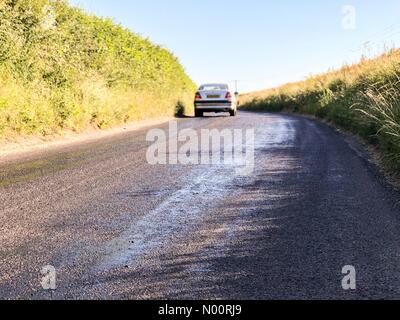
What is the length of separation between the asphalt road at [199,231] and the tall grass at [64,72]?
3982 mm

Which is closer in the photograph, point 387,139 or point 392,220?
point 392,220

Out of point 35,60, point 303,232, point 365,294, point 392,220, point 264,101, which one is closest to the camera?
point 365,294

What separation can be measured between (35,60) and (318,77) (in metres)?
20.0

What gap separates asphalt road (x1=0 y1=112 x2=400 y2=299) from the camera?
9.44 feet

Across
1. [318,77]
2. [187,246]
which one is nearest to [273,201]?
[187,246]

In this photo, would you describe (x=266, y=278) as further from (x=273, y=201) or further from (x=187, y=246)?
(x=273, y=201)

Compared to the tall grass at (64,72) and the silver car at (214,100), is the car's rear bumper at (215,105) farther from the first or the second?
the tall grass at (64,72)

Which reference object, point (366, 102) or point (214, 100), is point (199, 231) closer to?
point (366, 102)

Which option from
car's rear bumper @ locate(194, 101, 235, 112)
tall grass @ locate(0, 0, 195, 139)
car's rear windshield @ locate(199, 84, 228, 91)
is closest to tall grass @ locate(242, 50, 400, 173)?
car's rear bumper @ locate(194, 101, 235, 112)

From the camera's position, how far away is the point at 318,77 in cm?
2798

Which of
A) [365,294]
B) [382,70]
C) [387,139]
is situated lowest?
[365,294]

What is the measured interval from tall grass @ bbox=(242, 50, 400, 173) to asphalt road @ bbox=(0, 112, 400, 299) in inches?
33.0

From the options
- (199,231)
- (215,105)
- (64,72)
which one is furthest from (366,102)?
(215,105)

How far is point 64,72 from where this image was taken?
13.0 metres
